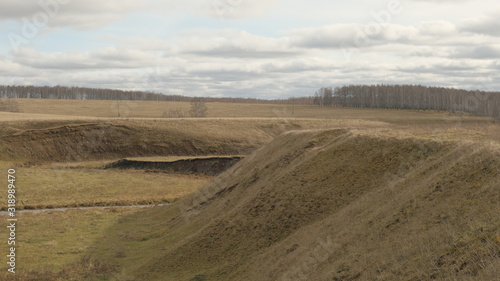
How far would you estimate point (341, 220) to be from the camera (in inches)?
799

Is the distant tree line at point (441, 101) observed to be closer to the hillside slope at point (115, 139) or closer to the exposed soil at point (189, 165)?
the hillside slope at point (115, 139)

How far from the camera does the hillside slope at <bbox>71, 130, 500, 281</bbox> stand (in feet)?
44.9

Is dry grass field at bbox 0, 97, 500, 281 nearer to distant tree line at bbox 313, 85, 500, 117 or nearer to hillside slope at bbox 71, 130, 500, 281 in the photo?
hillside slope at bbox 71, 130, 500, 281

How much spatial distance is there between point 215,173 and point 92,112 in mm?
102692

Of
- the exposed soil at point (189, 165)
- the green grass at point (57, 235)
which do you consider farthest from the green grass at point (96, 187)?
the green grass at point (57, 235)

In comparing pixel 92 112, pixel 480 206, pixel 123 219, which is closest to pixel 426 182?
pixel 480 206

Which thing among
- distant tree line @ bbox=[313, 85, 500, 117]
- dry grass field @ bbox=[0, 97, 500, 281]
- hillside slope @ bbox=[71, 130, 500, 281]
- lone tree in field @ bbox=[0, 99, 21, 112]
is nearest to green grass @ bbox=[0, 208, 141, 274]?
dry grass field @ bbox=[0, 97, 500, 281]

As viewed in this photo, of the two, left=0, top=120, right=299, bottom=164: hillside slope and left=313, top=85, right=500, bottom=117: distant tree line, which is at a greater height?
left=313, top=85, right=500, bottom=117: distant tree line

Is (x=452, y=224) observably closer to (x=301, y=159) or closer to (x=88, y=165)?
(x=301, y=159)

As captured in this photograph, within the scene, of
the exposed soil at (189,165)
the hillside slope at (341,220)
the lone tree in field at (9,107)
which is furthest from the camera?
the lone tree in field at (9,107)

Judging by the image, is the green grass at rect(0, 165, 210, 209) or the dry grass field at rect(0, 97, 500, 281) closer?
the dry grass field at rect(0, 97, 500, 281)

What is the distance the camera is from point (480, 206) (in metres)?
14.5

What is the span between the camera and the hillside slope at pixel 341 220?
13.7 meters

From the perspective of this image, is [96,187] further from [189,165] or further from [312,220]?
[312,220]
